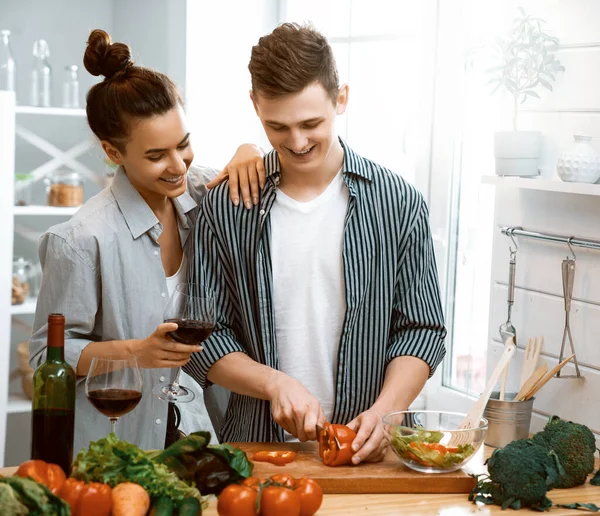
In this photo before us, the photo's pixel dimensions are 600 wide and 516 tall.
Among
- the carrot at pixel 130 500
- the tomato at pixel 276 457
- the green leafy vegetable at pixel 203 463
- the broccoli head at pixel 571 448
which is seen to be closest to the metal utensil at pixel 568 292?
the broccoli head at pixel 571 448

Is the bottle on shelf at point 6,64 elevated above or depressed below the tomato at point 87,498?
above

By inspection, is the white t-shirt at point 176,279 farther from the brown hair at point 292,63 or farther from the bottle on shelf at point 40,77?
the bottle on shelf at point 40,77

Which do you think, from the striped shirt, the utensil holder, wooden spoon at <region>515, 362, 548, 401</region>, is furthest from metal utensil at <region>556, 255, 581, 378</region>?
the striped shirt

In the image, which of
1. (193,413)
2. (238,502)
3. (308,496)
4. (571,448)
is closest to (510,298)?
(571,448)

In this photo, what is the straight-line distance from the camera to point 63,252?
2227 millimetres

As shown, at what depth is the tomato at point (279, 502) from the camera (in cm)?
163

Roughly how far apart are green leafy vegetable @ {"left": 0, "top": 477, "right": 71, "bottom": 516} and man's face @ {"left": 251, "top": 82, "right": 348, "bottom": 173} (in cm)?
95

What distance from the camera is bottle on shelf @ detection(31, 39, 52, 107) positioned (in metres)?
4.25

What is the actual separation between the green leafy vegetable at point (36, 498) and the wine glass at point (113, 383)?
29cm

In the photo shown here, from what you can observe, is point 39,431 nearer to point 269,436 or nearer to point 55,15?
point 269,436

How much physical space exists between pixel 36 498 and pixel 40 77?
317 centimetres

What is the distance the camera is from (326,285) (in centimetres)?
225

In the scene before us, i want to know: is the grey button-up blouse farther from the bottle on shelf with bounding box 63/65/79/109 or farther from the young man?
the bottle on shelf with bounding box 63/65/79/109

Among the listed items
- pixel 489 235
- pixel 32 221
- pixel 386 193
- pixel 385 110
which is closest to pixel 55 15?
pixel 32 221
